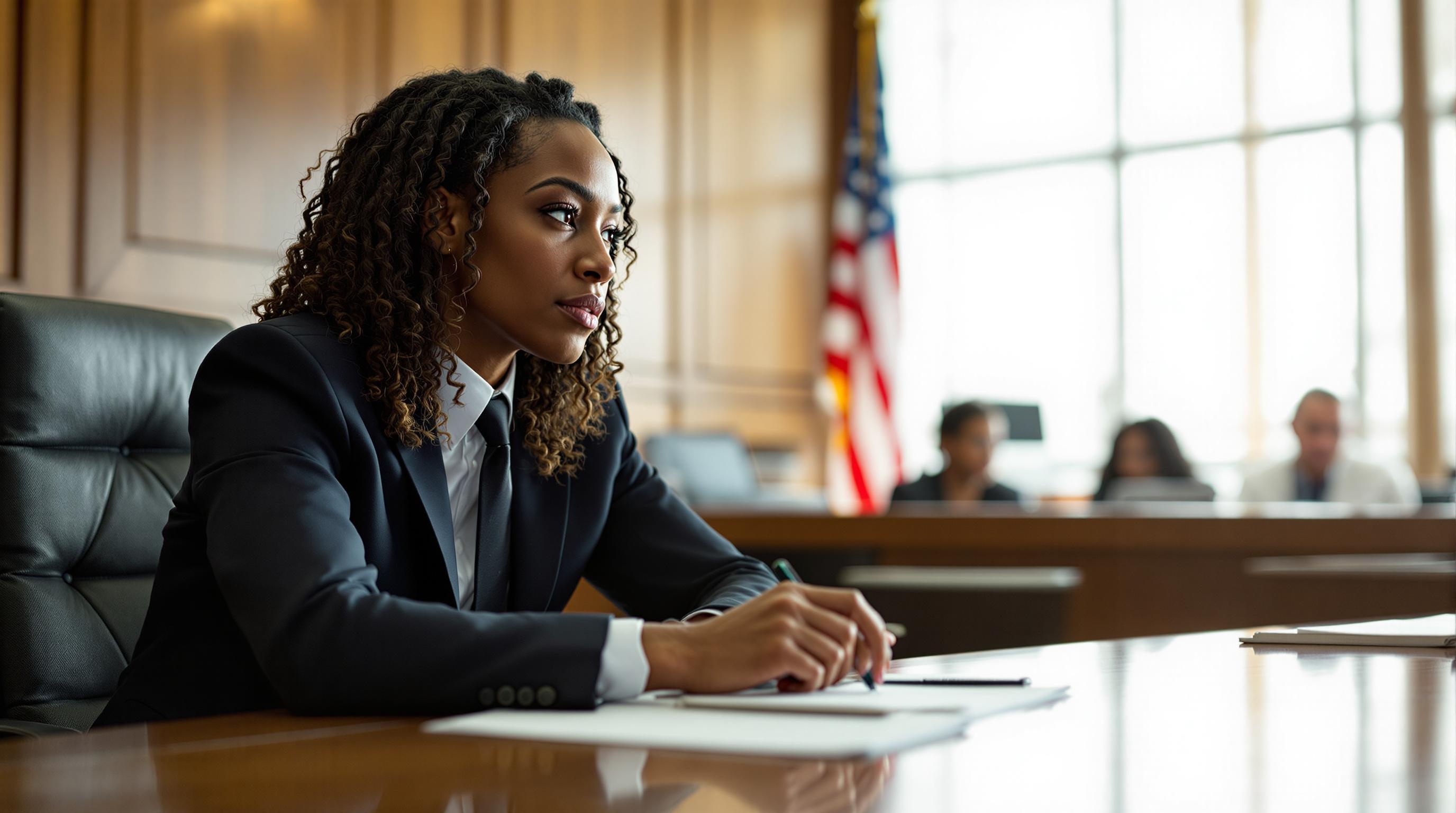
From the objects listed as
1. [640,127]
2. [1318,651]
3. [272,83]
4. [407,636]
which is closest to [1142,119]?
[640,127]

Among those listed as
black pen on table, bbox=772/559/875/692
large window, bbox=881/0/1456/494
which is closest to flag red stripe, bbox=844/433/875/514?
large window, bbox=881/0/1456/494

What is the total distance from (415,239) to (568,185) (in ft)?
0.61

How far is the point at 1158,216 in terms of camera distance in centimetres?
809

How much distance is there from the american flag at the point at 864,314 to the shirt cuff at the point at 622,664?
23.3 ft

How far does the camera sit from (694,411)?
26.1 feet

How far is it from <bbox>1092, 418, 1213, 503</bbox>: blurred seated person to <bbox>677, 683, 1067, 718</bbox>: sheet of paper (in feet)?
15.7

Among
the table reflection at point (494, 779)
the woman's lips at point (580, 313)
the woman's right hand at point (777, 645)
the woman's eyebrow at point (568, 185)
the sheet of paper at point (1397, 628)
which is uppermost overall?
the woman's eyebrow at point (568, 185)

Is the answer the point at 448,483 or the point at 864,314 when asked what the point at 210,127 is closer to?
the point at 864,314

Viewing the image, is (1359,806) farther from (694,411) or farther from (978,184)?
(978,184)

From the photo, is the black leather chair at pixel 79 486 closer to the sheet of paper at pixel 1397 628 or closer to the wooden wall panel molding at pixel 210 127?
the sheet of paper at pixel 1397 628

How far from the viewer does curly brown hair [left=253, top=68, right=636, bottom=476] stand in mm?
1545

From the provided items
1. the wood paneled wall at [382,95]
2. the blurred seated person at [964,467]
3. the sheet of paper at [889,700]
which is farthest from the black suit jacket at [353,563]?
the blurred seated person at [964,467]

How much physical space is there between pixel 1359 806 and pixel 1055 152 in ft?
26.5

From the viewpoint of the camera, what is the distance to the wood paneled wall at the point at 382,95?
509 cm
